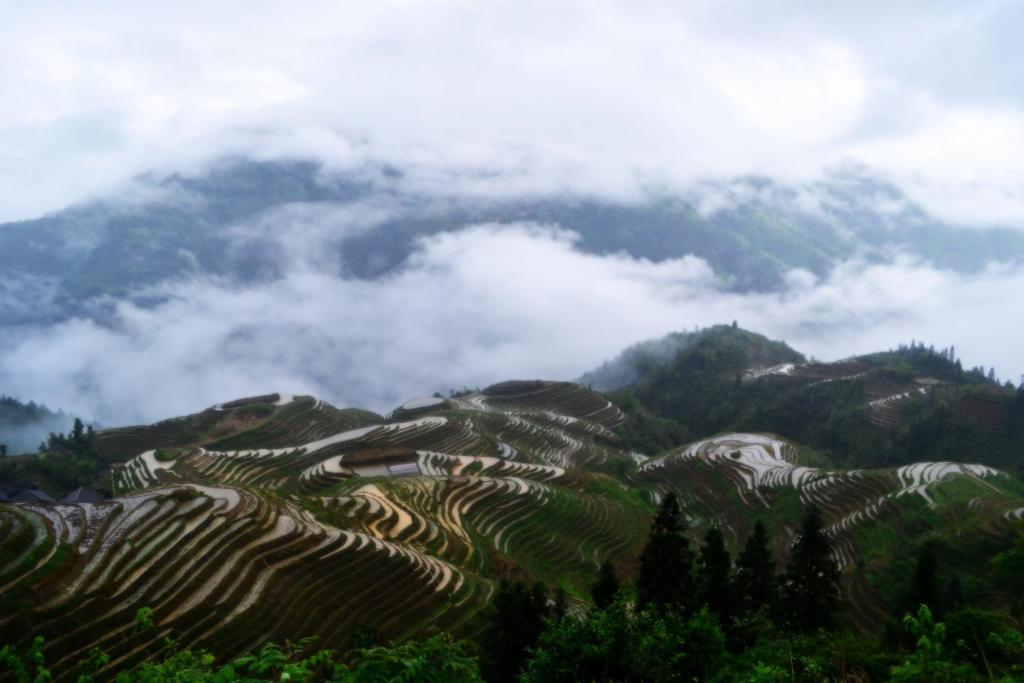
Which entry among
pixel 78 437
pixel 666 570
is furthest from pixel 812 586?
pixel 78 437

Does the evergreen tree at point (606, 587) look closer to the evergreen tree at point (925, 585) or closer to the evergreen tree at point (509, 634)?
the evergreen tree at point (509, 634)

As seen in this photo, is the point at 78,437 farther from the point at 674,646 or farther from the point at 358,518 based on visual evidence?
the point at 674,646

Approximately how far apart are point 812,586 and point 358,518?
24466mm

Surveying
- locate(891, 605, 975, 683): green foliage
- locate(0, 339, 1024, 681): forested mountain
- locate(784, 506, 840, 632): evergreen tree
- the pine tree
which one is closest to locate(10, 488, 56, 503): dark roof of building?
locate(0, 339, 1024, 681): forested mountain

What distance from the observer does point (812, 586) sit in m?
26.1

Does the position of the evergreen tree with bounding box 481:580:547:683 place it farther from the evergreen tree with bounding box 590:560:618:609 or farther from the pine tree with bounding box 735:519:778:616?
the pine tree with bounding box 735:519:778:616

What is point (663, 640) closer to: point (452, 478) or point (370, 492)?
point (370, 492)

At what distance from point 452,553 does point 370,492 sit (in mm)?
9338

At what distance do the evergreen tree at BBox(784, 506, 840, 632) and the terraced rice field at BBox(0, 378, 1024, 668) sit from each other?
13.3 m

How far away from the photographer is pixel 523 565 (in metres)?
41.9

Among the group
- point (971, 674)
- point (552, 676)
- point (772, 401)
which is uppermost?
point (772, 401)

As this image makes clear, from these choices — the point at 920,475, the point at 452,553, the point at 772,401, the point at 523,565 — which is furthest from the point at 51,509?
the point at 772,401

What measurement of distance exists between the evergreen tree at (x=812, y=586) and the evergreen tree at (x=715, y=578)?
8.25 ft

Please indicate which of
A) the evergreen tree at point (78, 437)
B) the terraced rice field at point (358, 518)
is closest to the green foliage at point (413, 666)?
the terraced rice field at point (358, 518)
